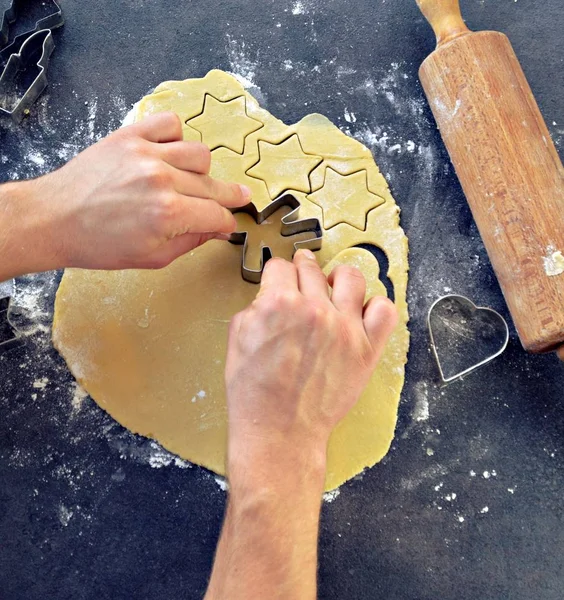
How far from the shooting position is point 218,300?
4.26ft

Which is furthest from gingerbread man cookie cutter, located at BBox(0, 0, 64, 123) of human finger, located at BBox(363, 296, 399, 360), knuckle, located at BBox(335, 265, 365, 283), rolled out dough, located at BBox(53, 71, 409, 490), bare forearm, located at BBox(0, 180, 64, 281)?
human finger, located at BBox(363, 296, 399, 360)

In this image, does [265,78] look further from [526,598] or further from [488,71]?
[526,598]

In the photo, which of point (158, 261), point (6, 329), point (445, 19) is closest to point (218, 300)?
point (158, 261)

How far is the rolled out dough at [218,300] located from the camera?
4.10 ft

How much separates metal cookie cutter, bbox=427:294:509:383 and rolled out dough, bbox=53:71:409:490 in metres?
0.09

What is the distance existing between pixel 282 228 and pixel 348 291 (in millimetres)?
353

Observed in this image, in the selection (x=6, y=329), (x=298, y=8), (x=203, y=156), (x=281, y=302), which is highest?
(x=298, y=8)

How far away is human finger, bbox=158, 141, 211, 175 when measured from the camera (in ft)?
3.64

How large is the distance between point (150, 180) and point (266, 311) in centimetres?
37

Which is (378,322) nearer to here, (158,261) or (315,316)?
(315,316)

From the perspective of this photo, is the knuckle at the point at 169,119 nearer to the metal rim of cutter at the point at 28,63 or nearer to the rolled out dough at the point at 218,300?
the rolled out dough at the point at 218,300

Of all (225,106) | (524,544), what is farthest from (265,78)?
(524,544)

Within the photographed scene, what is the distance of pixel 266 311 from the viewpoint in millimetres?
976

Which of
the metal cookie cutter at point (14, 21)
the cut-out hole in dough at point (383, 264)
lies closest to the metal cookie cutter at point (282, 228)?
the cut-out hole in dough at point (383, 264)
